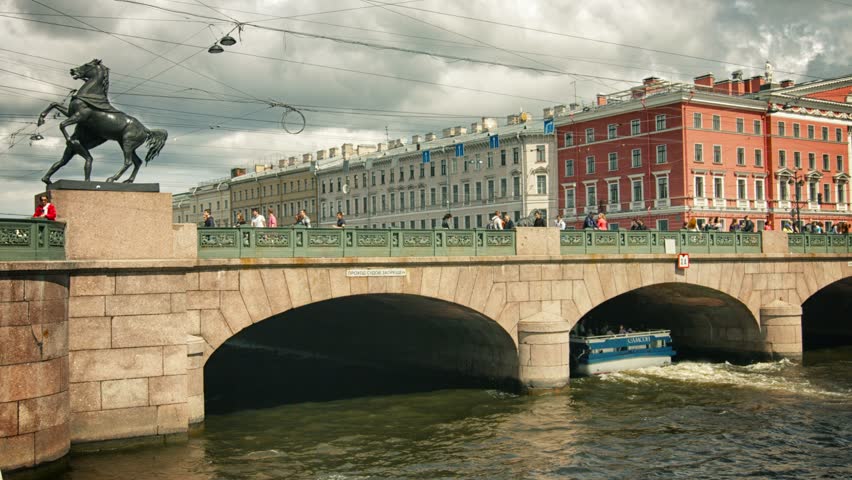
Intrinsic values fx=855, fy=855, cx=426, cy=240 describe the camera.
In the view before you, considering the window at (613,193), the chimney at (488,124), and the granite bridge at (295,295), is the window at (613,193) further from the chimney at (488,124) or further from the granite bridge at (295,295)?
the granite bridge at (295,295)

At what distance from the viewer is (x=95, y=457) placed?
15859 mm

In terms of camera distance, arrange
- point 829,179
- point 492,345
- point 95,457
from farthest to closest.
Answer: point 829,179
point 492,345
point 95,457

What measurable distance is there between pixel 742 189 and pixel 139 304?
52.8 m

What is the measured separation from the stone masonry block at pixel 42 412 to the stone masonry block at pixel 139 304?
6.32 ft

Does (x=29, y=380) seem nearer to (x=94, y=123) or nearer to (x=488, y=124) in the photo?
(x=94, y=123)

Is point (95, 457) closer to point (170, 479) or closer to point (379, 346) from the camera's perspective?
point (170, 479)

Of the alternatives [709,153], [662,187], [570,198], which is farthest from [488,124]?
[709,153]

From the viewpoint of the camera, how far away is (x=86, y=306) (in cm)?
1634

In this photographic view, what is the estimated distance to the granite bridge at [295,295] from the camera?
15.0 meters

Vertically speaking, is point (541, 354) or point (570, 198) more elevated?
point (570, 198)

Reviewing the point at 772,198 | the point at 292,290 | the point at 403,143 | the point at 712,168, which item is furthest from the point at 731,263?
the point at 403,143

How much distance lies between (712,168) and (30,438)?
52895mm

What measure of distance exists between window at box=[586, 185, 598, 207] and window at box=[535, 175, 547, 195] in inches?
150

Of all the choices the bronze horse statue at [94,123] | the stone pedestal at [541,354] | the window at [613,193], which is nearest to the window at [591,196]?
the window at [613,193]
